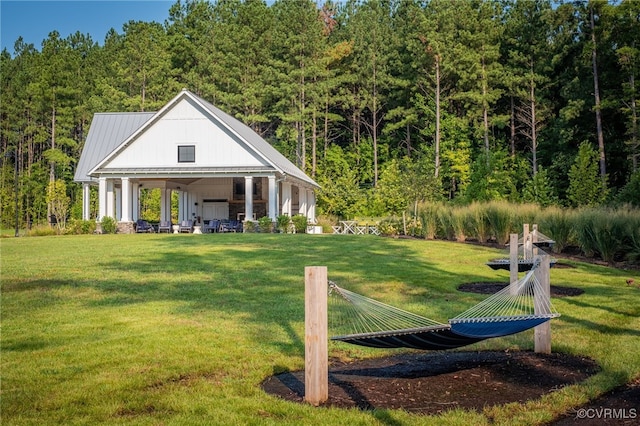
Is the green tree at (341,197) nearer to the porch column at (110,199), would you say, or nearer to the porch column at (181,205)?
the porch column at (181,205)

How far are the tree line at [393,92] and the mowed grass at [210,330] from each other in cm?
1668

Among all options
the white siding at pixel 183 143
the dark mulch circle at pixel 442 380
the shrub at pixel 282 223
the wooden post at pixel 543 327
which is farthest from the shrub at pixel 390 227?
the dark mulch circle at pixel 442 380

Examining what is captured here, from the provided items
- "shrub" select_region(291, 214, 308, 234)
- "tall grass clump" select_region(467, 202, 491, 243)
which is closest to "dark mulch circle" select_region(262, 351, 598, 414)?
"tall grass clump" select_region(467, 202, 491, 243)

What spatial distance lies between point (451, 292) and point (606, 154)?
31447mm

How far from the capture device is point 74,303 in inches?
371

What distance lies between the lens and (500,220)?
1936 cm

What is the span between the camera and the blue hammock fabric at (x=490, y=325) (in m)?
5.08

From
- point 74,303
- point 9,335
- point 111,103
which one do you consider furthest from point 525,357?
point 111,103

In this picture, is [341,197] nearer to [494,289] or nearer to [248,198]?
[248,198]

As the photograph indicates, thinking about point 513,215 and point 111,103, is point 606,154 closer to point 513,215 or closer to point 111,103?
point 513,215

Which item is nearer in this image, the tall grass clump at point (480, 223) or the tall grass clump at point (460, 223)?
the tall grass clump at point (480, 223)

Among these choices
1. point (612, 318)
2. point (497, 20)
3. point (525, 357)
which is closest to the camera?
point (525, 357)

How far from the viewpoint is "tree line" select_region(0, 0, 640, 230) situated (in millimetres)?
35781

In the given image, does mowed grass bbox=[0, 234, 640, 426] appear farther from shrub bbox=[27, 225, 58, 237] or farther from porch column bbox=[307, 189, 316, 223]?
porch column bbox=[307, 189, 316, 223]
